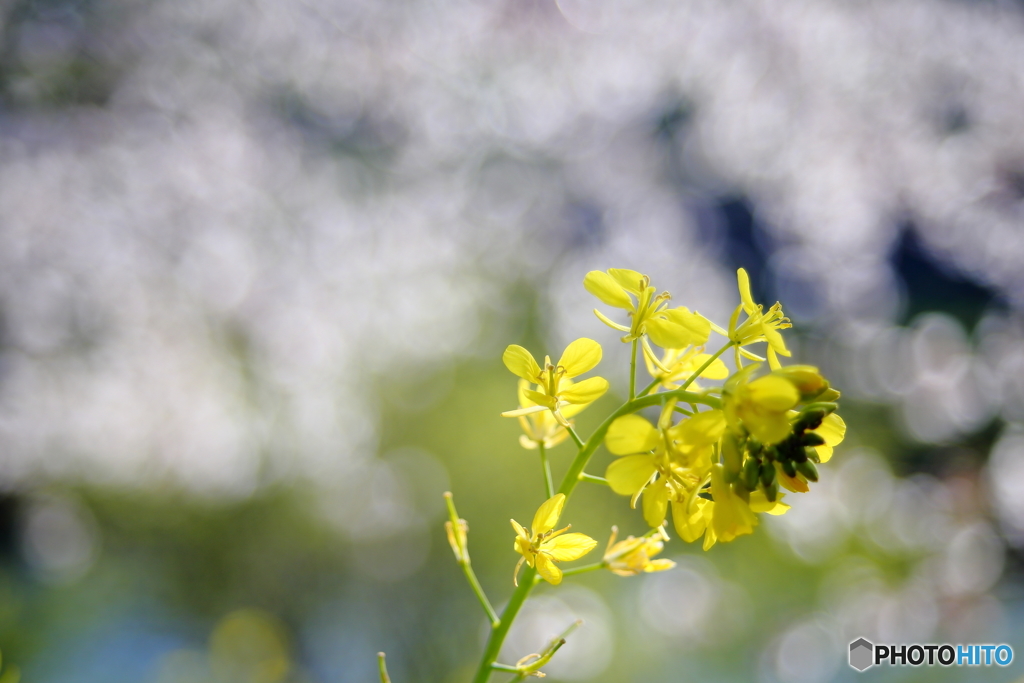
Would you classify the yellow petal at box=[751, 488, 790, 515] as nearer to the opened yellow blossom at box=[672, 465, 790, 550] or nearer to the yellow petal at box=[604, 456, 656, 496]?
the opened yellow blossom at box=[672, 465, 790, 550]

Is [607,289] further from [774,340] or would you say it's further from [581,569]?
[581,569]

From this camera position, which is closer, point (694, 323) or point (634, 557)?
point (694, 323)

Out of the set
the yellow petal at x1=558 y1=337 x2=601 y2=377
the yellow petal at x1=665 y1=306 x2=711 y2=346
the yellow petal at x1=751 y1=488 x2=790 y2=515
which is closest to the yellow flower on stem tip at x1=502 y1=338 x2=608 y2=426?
the yellow petal at x1=558 y1=337 x2=601 y2=377

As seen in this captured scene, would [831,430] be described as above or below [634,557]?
above
